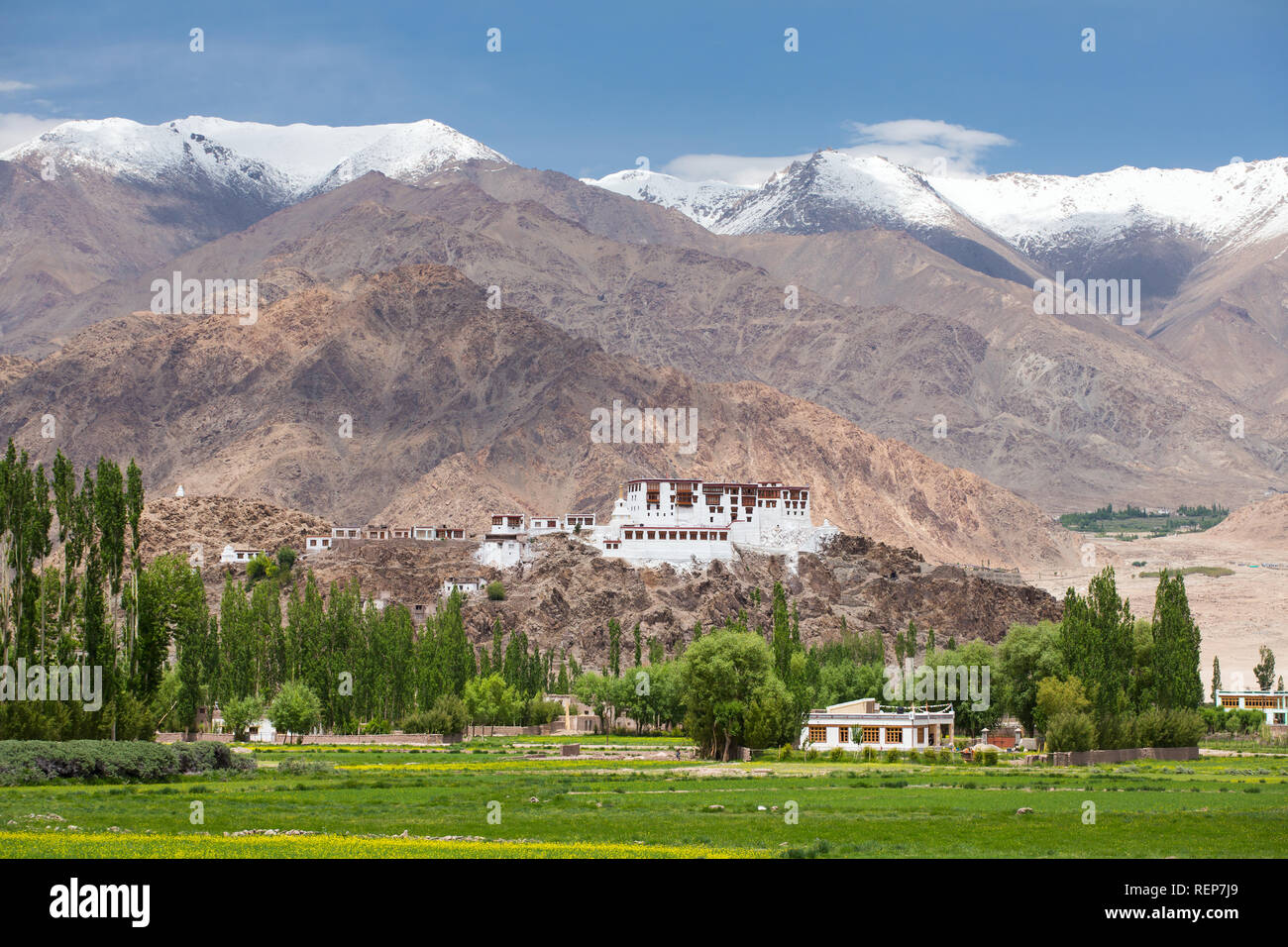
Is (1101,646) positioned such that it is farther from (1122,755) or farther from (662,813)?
(662,813)

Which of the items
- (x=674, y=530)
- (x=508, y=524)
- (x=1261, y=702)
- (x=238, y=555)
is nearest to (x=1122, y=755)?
(x=1261, y=702)

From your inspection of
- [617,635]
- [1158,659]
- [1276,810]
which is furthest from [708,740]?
[617,635]

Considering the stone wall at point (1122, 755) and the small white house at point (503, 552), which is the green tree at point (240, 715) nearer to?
the stone wall at point (1122, 755)

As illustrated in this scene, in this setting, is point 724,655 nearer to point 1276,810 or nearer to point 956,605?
point 1276,810

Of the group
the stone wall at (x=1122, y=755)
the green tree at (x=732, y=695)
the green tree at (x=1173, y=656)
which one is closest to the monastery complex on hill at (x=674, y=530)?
the green tree at (x=1173, y=656)

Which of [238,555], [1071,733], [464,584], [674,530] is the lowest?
[1071,733]

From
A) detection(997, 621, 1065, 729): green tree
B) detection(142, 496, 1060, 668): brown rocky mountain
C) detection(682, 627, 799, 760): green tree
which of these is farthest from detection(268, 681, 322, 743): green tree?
detection(142, 496, 1060, 668): brown rocky mountain

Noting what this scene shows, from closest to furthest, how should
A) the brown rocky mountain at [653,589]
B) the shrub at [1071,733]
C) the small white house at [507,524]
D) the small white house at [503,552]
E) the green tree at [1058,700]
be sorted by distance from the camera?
the shrub at [1071,733]
the green tree at [1058,700]
the brown rocky mountain at [653,589]
the small white house at [503,552]
the small white house at [507,524]
